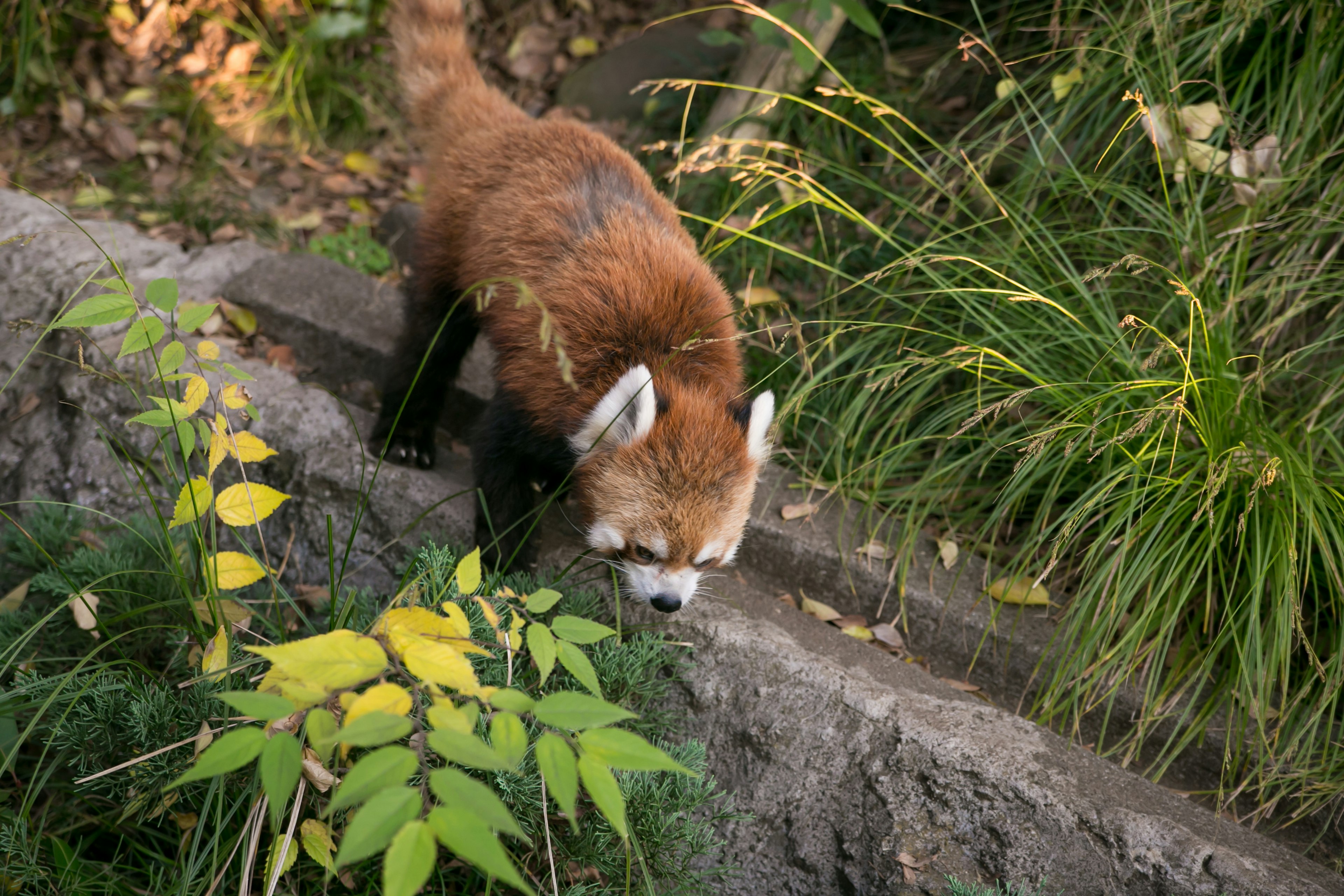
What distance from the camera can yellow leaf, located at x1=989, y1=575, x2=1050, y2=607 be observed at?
9.00 feet

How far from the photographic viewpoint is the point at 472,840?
3.12 ft

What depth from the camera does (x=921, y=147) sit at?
13.3 feet

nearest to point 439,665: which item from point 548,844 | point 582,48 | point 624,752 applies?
point 624,752

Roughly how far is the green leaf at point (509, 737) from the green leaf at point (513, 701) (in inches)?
0.5

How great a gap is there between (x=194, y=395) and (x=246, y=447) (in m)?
0.15

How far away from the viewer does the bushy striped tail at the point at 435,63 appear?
10.4ft

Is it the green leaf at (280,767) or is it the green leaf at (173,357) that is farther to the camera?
the green leaf at (173,357)

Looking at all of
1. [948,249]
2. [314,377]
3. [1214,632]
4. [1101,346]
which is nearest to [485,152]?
[314,377]

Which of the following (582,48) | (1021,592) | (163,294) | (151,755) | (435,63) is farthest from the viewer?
(582,48)

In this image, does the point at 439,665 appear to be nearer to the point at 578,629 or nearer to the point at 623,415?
the point at 578,629

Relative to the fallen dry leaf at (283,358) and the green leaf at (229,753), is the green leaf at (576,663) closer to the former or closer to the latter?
the green leaf at (229,753)

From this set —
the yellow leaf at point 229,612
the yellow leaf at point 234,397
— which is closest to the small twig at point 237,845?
the yellow leaf at point 229,612

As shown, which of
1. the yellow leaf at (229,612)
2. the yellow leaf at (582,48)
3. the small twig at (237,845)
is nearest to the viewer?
the small twig at (237,845)

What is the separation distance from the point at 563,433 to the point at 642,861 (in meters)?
1.16
